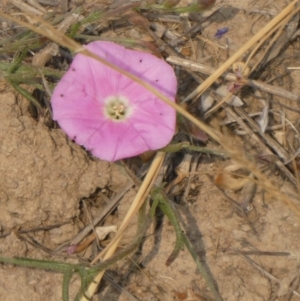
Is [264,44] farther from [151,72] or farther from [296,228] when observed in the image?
[296,228]

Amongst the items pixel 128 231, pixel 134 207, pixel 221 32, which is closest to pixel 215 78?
pixel 221 32

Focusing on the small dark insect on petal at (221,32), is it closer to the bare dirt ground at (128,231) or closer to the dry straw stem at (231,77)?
the dry straw stem at (231,77)

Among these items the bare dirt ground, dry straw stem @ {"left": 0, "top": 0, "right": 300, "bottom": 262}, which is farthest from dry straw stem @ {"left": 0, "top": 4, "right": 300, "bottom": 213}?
the bare dirt ground

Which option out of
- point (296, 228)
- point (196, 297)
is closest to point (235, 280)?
point (196, 297)

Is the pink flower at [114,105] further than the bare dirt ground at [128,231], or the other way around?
the bare dirt ground at [128,231]

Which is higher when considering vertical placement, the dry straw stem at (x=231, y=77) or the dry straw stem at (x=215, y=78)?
the dry straw stem at (x=215, y=78)

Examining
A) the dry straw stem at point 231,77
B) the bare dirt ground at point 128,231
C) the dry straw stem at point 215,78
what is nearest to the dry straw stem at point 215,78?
the dry straw stem at point 215,78

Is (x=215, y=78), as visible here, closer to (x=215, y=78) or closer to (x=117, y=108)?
(x=215, y=78)
